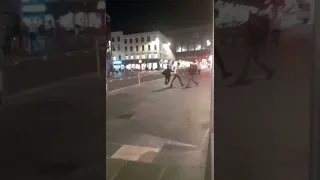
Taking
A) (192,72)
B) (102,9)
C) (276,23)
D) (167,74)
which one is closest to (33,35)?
(102,9)

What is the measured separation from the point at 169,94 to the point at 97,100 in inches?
24.4

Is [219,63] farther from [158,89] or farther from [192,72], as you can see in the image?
[158,89]

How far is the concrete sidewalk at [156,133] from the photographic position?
2434 mm

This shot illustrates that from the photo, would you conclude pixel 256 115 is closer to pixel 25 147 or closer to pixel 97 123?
pixel 97 123

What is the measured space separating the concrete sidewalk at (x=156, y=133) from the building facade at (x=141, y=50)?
0.55 feet

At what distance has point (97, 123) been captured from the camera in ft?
6.92

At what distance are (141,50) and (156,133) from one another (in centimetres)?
66

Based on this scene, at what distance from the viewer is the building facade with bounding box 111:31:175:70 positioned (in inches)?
96.7

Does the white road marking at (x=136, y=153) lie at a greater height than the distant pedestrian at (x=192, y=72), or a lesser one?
lesser

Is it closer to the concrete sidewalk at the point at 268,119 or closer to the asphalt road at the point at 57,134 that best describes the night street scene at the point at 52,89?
the asphalt road at the point at 57,134

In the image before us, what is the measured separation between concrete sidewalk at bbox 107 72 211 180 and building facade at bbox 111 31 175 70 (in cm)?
17

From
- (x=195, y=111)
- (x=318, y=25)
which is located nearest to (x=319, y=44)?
(x=318, y=25)

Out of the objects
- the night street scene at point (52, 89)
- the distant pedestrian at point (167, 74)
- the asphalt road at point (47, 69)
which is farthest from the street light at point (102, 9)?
the distant pedestrian at point (167, 74)

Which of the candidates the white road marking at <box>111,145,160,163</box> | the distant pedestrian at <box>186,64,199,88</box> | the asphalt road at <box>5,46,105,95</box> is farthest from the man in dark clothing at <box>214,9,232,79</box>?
the white road marking at <box>111,145,160,163</box>
